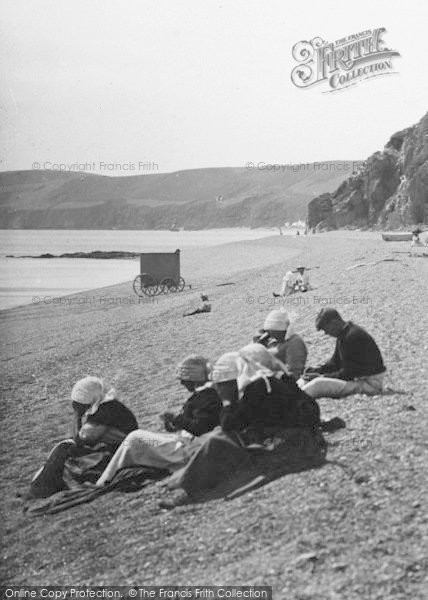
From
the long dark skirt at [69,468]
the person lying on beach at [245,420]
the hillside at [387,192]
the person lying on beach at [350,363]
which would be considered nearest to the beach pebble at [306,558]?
the person lying on beach at [245,420]

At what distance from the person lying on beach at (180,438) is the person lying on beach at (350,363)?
4.67 ft

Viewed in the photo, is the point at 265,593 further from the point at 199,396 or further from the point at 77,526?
the point at 199,396

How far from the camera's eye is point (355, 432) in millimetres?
6293

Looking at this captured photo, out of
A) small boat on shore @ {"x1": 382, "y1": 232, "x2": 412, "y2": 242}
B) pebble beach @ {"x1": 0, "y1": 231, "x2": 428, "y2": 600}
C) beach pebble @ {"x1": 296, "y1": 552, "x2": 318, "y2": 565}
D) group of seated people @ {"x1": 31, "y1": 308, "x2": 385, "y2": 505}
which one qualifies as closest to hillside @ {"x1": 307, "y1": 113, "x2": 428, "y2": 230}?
small boat on shore @ {"x1": 382, "y1": 232, "x2": 412, "y2": 242}

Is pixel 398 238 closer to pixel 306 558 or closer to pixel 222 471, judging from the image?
pixel 222 471

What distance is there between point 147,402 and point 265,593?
5031 millimetres

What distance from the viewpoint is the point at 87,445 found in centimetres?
644

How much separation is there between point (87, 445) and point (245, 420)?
4.45ft

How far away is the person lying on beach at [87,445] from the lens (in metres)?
6.30

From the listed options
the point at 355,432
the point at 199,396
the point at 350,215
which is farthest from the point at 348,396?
the point at 350,215

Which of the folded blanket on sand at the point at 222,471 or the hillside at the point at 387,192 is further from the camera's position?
the hillside at the point at 387,192

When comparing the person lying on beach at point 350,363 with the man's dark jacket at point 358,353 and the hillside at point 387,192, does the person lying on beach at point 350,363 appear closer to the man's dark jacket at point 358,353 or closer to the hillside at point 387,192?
the man's dark jacket at point 358,353

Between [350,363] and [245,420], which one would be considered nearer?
[245,420]

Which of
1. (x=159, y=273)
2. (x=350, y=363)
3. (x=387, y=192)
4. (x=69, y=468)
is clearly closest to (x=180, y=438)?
(x=69, y=468)
